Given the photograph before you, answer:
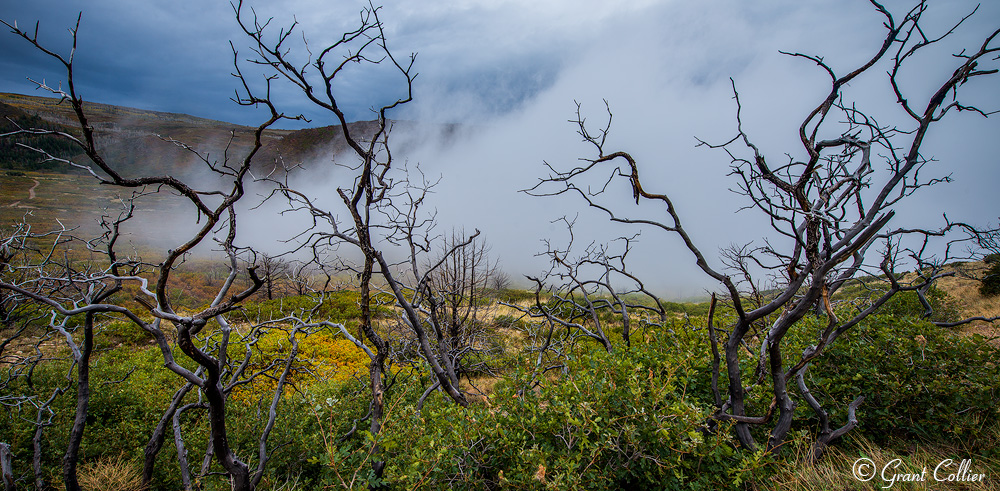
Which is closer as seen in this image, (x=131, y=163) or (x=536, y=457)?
(x=536, y=457)

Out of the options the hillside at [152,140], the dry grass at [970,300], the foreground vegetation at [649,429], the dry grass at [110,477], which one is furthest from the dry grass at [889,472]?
the hillside at [152,140]

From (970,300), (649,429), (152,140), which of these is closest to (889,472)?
(649,429)

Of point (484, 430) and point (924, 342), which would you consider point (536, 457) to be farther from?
point (924, 342)

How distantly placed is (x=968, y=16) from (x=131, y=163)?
112580 millimetres

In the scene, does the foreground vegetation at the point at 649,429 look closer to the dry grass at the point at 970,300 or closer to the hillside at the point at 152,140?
the dry grass at the point at 970,300

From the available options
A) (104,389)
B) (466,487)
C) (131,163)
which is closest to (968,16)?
(466,487)

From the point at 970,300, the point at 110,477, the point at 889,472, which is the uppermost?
the point at 970,300

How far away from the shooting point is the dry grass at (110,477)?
4.96 metres

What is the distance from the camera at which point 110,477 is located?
16.8ft

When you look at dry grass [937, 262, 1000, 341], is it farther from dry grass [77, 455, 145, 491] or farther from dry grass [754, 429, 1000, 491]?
dry grass [77, 455, 145, 491]

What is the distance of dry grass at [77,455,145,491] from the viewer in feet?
16.3

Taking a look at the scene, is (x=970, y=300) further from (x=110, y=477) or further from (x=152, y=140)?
(x=152, y=140)

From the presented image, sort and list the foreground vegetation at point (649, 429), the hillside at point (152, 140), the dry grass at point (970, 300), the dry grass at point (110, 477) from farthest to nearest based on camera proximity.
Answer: the hillside at point (152, 140), the dry grass at point (970, 300), the dry grass at point (110, 477), the foreground vegetation at point (649, 429)

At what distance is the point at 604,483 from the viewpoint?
8.80 feet
